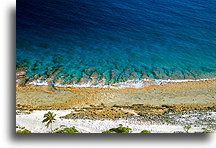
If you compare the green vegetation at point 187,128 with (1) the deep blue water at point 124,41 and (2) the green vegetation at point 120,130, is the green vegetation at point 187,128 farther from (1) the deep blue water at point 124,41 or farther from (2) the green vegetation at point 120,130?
(1) the deep blue water at point 124,41

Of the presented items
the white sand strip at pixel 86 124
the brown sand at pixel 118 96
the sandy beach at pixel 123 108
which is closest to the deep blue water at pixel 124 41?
the brown sand at pixel 118 96

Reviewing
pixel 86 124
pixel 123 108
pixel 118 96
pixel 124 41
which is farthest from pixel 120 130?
pixel 124 41

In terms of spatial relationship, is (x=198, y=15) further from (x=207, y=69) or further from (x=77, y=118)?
(x=77, y=118)

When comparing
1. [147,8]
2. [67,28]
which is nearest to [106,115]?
[67,28]

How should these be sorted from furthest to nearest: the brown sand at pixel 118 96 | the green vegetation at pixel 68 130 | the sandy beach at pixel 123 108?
the brown sand at pixel 118 96
the sandy beach at pixel 123 108
the green vegetation at pixel 68 130

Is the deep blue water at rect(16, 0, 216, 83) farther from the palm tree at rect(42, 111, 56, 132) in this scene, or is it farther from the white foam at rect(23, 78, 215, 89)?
the palm tree at rect(42, 111, 56, 132)

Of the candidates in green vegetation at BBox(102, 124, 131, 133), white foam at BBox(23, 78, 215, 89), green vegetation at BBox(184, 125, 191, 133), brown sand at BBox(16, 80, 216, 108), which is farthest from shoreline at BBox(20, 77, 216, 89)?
green vegetation at BBox(184, 125, 191, 133)
